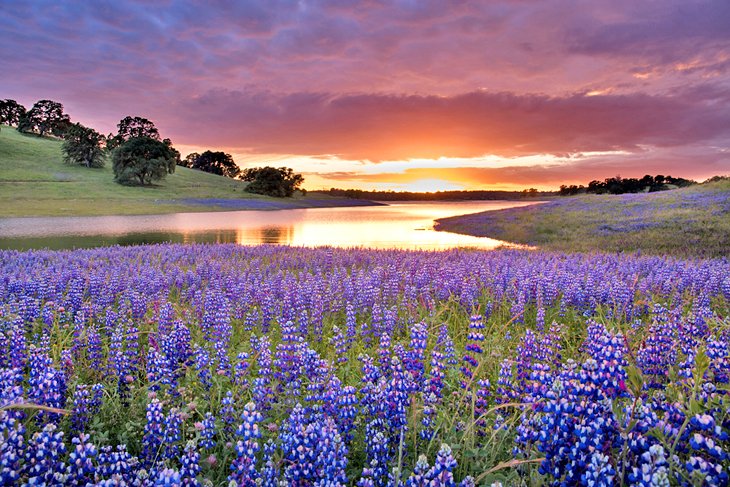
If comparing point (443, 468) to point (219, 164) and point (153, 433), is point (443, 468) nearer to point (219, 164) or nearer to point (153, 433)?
point (153, 433)

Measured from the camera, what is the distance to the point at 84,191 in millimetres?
74312

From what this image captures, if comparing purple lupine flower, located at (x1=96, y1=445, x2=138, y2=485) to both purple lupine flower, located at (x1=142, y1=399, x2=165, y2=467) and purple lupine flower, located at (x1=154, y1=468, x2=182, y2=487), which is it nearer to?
purple lupine flower, located at (x1=142, y1=399, x2=165, y2=467)

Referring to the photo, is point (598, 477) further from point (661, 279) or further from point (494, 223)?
point (494, 223)

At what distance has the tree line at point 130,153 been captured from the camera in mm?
90500

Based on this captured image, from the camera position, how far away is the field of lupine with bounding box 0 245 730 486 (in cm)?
244

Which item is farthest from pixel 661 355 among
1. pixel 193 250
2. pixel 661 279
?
pixel 193 250

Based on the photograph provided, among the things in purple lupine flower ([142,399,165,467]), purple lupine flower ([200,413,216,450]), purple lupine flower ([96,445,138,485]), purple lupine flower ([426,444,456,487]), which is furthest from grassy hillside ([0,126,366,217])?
purple lupine flower ([426,444,456,487])

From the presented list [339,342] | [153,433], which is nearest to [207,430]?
[153,433]

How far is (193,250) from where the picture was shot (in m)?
18.0

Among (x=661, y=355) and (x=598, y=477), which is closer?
(x=598, y=477)

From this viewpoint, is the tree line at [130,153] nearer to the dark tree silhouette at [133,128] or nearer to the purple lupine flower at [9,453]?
the dark tree silhouette at [133,128]

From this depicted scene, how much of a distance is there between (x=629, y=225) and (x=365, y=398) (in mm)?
Answer: 33398

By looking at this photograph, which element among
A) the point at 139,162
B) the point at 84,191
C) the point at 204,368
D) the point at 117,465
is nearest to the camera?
the point at 117,465

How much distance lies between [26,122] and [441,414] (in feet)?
549
